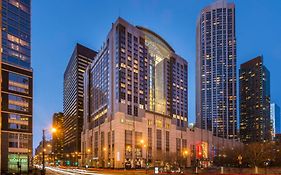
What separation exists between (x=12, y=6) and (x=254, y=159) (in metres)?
92.9

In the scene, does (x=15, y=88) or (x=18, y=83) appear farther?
(x=18, y=83)

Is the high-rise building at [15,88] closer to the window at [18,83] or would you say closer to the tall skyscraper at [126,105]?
the window at [18,83]

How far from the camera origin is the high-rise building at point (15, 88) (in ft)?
311

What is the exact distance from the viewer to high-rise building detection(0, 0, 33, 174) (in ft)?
311

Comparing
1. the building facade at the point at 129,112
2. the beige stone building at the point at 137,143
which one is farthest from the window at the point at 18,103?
the building facade at the point at 129,112

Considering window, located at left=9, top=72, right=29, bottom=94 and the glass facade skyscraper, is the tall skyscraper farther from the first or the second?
window, located at left=9, top=72, right=29, bottom=94

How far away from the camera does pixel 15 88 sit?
323 feet

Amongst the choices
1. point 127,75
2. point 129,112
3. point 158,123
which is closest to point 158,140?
point 158,123

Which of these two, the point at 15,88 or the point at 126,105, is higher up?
the point at 15,88

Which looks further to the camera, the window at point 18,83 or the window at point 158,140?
the window at point 158,140

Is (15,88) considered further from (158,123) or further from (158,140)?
(158,123)

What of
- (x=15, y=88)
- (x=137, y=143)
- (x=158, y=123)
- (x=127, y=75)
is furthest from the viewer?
(x=158, y=123)

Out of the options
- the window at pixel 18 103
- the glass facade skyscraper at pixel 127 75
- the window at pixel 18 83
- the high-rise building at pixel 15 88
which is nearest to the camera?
the high-rise building at pixel 15 88

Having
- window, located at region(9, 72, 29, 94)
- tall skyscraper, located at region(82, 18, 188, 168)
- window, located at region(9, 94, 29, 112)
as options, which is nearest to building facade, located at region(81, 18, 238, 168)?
tall skyscraper, located at region(82, 18, 188, 168)
